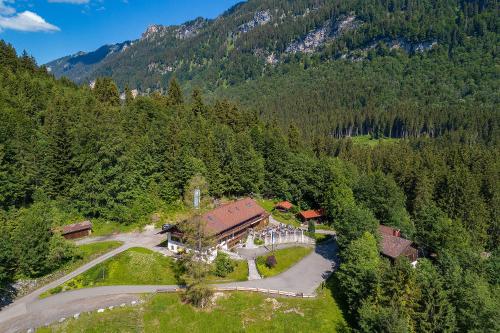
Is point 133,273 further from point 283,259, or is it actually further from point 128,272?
point 283,259

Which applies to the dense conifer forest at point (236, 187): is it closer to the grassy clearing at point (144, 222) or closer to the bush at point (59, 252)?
the bush at point (59, 252)

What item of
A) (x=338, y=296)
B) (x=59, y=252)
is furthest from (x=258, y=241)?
(x=59, y=252)

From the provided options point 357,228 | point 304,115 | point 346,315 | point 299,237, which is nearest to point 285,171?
point 299,237

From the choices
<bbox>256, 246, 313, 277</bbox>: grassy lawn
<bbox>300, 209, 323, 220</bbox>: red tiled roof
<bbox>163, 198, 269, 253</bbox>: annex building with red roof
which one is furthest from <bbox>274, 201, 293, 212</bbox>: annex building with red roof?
<bbox>256, 246, 313, 277</bbox>: grassy lawn

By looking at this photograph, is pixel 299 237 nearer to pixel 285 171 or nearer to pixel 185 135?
pixel 285 171

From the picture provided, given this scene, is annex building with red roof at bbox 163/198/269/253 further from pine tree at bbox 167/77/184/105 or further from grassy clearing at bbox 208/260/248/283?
pine tree at bbox 167/77/184/105

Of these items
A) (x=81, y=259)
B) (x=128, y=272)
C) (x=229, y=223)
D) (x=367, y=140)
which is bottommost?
(x=128, y=272)
